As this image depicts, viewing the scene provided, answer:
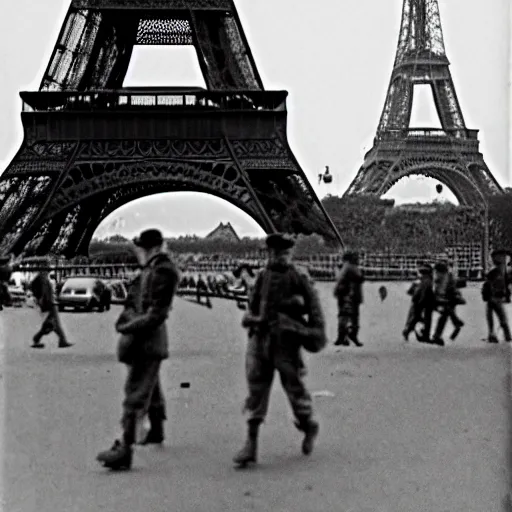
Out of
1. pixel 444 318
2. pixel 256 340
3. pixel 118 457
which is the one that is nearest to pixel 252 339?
pixel 256 340

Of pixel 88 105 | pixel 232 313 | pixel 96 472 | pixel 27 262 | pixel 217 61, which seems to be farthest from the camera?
pixel 88 105

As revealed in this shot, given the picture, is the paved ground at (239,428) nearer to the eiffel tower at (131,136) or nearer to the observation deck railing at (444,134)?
the observation deck railing at (444,134)

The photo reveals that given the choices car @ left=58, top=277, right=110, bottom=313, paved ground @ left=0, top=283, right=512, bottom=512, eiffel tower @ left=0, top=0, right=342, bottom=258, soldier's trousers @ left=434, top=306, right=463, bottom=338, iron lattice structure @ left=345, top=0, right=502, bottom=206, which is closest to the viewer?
paved ground @ left=0, top=283, right=512, bottom=512

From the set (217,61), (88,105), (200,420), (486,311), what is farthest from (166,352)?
(88,105)

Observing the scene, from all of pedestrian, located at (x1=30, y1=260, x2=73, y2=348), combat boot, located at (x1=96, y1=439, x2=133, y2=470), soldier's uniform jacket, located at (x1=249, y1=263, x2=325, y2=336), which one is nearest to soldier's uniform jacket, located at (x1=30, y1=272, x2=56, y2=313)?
pedestrian, located at (x1=30, y1=260, x2=73, y2=348)

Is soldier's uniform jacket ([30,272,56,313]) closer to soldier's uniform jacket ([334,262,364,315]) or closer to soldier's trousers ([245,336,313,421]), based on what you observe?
soldier's trousers ([245,336,313,421])

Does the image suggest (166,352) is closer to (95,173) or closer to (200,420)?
(200,420)

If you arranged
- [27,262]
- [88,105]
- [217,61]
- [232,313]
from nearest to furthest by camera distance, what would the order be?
[232,313]
[27,262]
[217,61]
[88,105]
